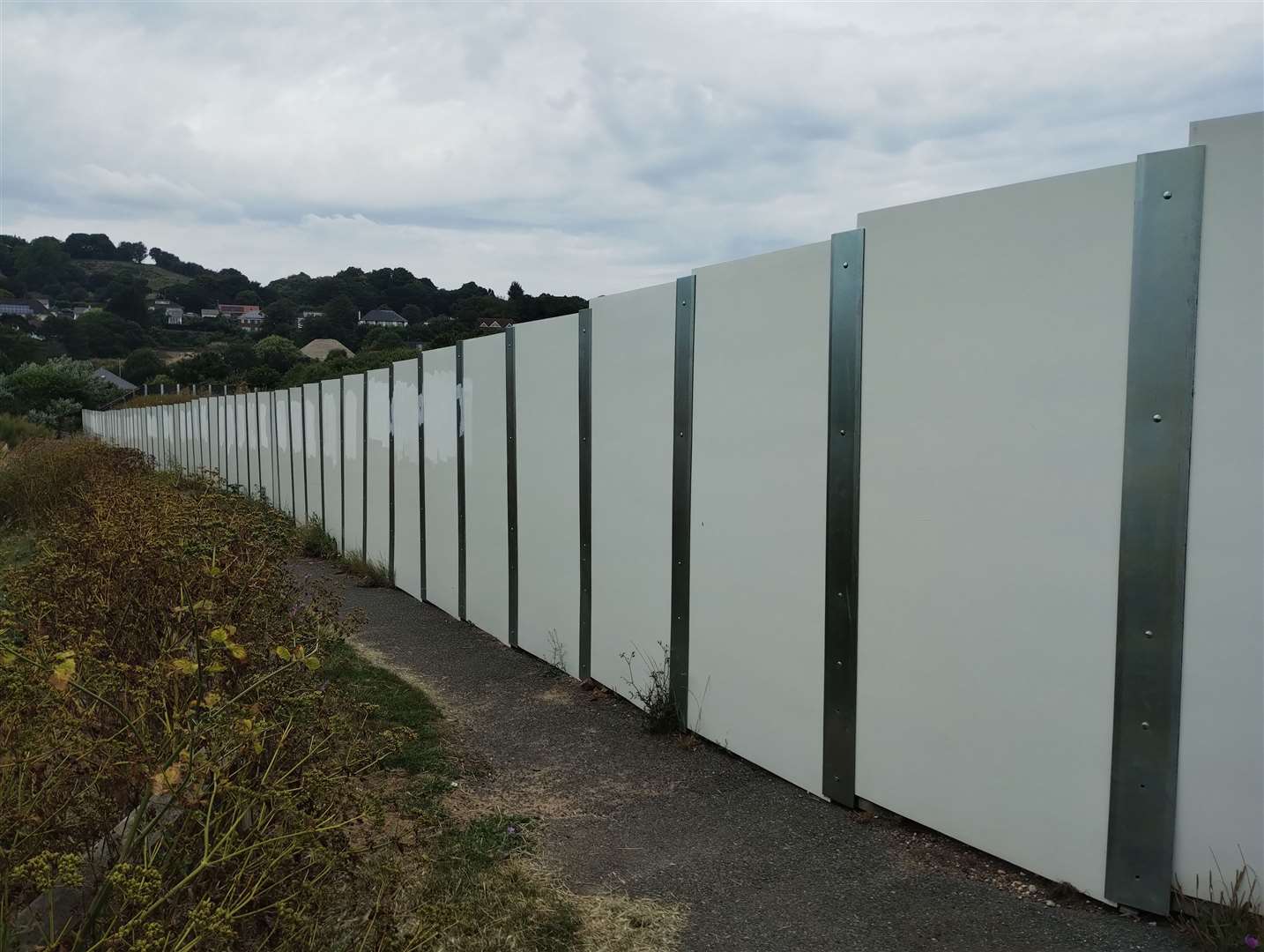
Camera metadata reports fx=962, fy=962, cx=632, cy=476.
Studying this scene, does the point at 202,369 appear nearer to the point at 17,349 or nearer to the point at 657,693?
the point at 17,349

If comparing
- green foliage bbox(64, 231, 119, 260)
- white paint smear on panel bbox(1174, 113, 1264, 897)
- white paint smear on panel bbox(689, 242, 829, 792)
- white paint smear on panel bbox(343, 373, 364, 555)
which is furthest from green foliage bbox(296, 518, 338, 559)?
green foliage bbox(64, 231, 119, 260)

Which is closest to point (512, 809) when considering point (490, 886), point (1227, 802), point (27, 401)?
point (490, 886)

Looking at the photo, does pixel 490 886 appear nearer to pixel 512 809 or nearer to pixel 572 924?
pixel 572 924

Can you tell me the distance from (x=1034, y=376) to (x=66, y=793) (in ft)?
10.2

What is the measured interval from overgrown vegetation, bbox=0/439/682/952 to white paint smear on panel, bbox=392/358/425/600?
4.59 metres

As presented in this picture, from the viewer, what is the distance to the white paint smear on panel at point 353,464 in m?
11.5

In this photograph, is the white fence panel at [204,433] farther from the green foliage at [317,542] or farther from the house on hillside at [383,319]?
the house on hillside at [383,319]

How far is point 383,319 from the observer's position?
A: 10394 cm

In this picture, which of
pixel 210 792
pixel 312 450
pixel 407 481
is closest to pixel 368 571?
pixel 407 481

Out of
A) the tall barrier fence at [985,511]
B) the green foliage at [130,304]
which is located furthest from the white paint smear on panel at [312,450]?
the green foliage at [130,304]

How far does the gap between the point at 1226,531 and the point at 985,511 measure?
2.49 feet

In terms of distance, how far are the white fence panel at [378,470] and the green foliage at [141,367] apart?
85.0 meters

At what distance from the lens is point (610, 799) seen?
4.14m

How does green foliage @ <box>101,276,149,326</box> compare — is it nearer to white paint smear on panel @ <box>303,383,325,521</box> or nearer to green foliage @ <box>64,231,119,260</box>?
green foliage @ <box>64,231,119,260</box>
